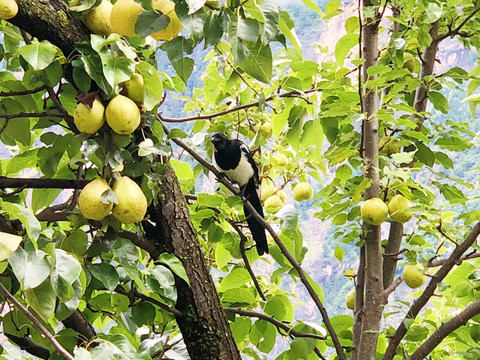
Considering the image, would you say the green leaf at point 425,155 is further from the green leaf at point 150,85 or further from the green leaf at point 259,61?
the green leaf at point 150,85

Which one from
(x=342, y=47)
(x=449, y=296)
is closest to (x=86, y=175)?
(x=342, y=47)

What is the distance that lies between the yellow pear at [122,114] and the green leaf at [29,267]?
206 millimetres

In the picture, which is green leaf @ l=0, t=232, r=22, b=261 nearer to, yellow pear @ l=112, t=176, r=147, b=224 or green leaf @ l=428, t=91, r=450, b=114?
yellow pear @ l=112, t=176, r=147, b=224

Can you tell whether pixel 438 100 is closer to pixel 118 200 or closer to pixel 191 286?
pixel 191 286

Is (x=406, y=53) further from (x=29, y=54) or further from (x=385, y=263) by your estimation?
(x=29, y=54)

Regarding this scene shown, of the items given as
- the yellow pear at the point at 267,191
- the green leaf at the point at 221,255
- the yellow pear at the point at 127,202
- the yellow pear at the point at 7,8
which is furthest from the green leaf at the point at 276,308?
the yellow pear at the point at 7,8

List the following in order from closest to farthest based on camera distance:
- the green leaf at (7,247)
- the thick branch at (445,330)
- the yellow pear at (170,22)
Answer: the green leaf at (7,247), the yellow pear at (170,22), the thick branch at (445,330)

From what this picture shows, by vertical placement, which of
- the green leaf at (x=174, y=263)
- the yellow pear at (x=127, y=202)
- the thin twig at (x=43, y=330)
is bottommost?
the thin twig at (x=43, y=330)

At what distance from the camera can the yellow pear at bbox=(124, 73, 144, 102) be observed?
0.85 metres

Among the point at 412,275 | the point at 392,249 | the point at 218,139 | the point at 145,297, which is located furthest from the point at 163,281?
the point at 218,139

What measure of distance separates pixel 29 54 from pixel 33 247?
10.5 inches

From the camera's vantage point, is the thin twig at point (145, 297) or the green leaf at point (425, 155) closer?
the thin twig at point (145, 297)

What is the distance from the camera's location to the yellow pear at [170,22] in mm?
803

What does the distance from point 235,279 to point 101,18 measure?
76 centimetres
